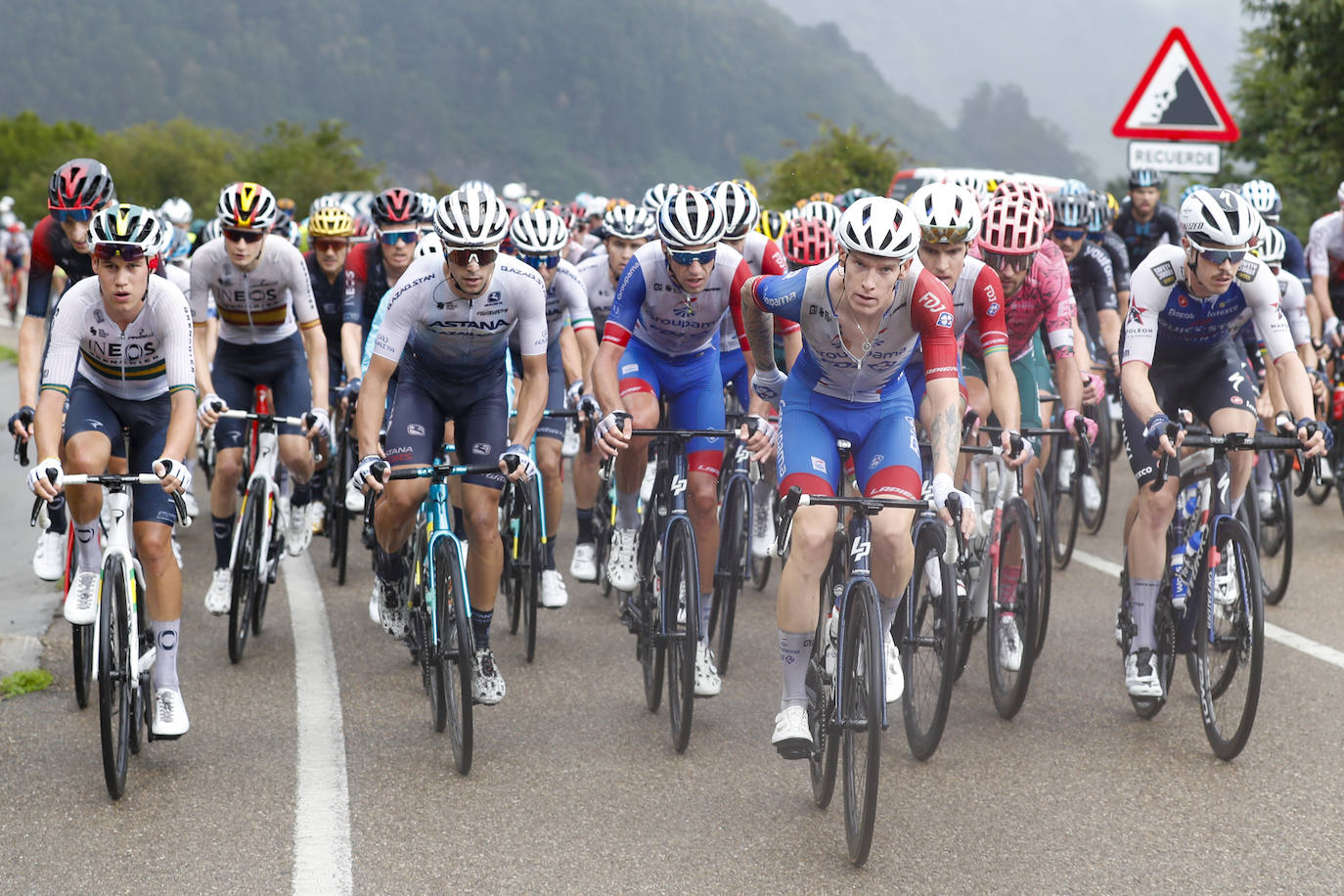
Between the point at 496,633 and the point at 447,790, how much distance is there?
2415 mm

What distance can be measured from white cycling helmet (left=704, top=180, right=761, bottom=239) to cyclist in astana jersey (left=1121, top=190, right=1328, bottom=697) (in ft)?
5.73

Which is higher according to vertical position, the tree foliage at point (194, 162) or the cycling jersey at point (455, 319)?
the tree foliage at point (194, 162)

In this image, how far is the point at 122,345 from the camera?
19.2 feet

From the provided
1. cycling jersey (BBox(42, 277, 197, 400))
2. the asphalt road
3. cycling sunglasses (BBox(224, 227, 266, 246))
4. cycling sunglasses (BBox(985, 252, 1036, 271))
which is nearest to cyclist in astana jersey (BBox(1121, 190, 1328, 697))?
the asphalt road

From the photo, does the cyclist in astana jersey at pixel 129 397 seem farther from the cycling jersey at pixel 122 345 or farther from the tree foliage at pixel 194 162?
the tree foliage at pixel 194 162

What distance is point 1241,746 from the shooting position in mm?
5547

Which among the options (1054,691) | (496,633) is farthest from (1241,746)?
(496,633)

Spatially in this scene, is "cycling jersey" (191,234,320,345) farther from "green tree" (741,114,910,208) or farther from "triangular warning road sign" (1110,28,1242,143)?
"green tree" (741,114,910,208)

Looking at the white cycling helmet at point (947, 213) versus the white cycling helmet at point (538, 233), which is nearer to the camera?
the white cycling helmet at point (947, 213)

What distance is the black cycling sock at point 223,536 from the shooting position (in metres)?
7.83

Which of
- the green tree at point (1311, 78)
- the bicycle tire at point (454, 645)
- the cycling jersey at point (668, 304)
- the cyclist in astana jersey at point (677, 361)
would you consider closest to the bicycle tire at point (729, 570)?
the cyclist in astana jersey at point (677, 361)

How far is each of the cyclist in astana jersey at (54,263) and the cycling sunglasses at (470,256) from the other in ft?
5.72

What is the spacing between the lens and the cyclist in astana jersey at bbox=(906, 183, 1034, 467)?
19.6 feet

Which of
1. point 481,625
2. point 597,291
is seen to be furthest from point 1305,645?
point 597,291
